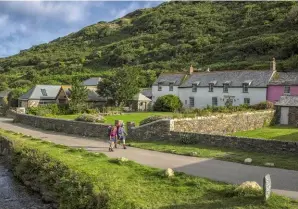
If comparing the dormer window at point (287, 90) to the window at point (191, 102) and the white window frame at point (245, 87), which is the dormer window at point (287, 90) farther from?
the window at point (191, 102)

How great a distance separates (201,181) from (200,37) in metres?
126

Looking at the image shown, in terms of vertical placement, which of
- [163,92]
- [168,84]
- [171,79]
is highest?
[171,79]

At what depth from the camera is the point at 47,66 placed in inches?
5443

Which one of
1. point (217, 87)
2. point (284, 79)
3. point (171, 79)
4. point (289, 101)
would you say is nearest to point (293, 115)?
point (289, 101)

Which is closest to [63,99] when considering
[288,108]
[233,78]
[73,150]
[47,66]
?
[233,78]

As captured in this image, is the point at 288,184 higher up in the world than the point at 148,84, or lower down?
lower down

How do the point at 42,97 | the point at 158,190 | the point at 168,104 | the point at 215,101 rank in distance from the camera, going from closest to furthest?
the point at 158,190 → the point at 215,101 → the point at 168,104 → the point at 42,97

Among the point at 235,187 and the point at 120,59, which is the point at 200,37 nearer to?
the point at 120,59

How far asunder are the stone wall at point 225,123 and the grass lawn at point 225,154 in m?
3.26

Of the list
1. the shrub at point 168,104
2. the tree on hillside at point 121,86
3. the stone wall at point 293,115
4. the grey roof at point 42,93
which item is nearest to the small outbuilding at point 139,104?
the tree on hillside at point 121,86

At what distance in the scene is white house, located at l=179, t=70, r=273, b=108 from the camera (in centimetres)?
4900

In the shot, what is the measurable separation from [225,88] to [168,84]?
11058 millimetres

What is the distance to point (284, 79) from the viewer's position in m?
47.8

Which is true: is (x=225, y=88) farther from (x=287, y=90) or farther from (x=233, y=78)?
(x=287, y=90)
